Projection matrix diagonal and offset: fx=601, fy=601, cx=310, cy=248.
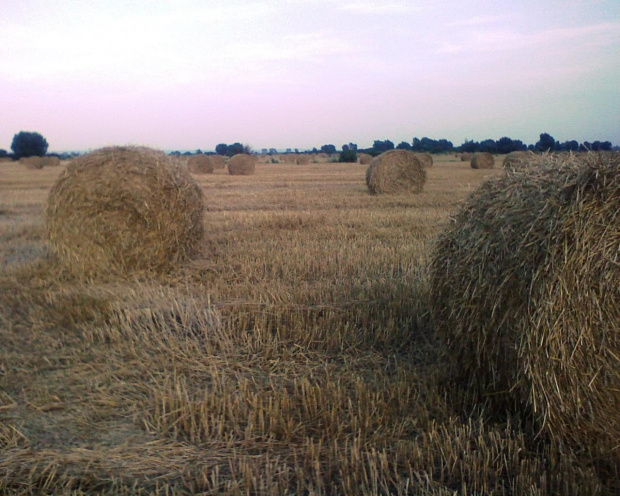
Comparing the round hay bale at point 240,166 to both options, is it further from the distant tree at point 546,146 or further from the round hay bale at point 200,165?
the distant tree at point 546,146

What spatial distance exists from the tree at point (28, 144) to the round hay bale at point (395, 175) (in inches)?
1930

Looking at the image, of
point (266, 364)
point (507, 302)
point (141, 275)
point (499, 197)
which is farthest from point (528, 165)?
point (141, 275)

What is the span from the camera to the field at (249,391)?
10.1ft

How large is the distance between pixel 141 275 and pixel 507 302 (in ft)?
16.8

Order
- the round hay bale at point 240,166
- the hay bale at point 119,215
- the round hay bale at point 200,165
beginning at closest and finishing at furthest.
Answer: the hay bale at point 119,215 → the round hay bale at point 240,166 → the round hay bale at point 200,165

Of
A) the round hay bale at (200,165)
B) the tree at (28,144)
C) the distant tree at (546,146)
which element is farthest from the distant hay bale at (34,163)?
the distant tree at (546,146)

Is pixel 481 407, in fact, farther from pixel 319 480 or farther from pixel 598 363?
pixel 319 480

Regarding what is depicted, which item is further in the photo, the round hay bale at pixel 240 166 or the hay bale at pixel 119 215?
the round hay bale at pixel 240 166

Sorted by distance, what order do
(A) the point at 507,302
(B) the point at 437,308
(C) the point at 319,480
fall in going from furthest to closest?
(B) the point at 437,308, (A) the point at 507,302, (C) the point at 319,480

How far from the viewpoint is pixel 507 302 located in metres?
3.53

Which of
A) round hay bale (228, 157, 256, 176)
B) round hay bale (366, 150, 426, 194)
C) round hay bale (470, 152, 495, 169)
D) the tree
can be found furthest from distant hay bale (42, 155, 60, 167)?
round hay bale (366, 150, 426, 194)

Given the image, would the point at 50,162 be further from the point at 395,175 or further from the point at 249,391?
the point at 249,391

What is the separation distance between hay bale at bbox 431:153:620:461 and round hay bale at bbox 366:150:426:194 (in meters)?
12.8

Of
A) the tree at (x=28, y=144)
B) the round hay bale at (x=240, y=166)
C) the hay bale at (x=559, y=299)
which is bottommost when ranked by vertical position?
the hay bale at (x=559, y=299)
